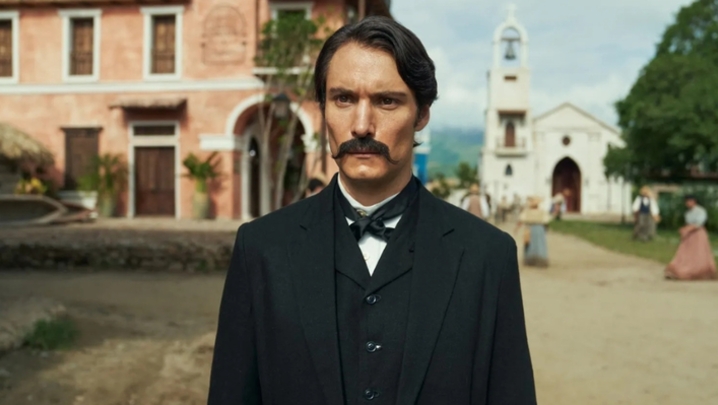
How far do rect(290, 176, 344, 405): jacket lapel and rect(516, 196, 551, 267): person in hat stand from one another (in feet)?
40.2

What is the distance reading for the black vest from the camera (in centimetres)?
168

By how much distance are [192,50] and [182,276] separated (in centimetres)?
1285

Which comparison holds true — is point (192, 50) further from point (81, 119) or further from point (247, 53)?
point (81, 119)

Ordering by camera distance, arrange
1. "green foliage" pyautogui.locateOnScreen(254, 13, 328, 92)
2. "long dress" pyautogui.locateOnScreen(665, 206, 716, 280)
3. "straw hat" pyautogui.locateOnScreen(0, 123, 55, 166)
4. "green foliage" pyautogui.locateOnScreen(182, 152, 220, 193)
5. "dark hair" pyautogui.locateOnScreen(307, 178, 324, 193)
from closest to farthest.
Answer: "dark hair" pyautogui.locateOnScreen(307, 178, 324, 193) → "long dress" pyautogui.locateOnScreen(665, 206, 716, 280) → "green foliage" pyautogui.locateOnScreen(254, 13, 328, 92) → "straw hat" pyautogui.locateOnScreen(0, 123, 55, 166) → "green foliage" pyautogui.locateOnScreen(182, 152, 220, 193)

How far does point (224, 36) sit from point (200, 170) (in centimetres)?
424

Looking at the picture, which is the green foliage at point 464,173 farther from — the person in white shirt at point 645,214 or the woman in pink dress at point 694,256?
the woman in pink dress at point 694,256

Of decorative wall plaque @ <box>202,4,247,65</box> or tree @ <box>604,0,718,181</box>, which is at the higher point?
decorative wall plaque @ <box>202,4,247,65</box>

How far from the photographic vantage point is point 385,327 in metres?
1.71

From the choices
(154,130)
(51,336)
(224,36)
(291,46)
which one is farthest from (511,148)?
(51,336)

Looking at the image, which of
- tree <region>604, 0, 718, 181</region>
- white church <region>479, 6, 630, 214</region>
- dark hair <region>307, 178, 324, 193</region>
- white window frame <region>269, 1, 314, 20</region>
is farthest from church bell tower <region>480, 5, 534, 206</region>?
dark hair <region>307, 178, 324, 193</region>

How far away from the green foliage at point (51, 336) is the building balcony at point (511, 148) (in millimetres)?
48478

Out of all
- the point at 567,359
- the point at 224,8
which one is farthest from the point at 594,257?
the point at 224,8

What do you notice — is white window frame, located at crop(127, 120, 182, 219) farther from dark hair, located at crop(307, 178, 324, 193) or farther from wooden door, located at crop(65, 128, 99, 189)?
dark hair, located at crop(307, 178, 324, 193)

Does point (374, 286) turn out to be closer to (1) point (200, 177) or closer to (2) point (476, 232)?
(2) point (476, 232)
